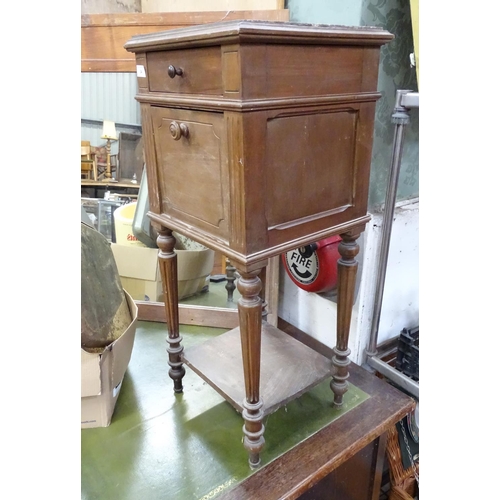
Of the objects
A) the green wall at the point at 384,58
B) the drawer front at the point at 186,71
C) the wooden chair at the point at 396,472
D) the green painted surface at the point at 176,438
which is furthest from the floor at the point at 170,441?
the drawer front at the point at 186,71

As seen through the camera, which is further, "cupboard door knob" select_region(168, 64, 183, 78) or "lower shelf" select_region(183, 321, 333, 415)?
"lower shelf" select_region(183, 321, 333, 415)

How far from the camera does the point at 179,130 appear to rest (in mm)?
863

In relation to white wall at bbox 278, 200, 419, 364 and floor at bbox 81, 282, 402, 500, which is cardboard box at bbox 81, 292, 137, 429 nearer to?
floor at bbox 81, 282, 402, 500

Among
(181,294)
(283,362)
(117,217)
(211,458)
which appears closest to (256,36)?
(283,362)

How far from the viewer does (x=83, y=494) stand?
96cm

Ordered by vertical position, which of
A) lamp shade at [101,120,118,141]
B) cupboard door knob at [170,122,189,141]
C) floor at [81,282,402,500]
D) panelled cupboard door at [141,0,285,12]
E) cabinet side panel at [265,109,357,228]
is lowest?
floor at [81,282,402,500]

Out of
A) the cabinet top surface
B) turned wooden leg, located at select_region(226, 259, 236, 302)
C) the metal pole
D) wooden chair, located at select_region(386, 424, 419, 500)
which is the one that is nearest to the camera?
the cabinet top surface

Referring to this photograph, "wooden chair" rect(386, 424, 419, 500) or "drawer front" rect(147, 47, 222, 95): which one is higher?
"drawer front" rect(147, 47, 222, 95)

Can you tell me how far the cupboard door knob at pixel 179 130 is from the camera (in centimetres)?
86

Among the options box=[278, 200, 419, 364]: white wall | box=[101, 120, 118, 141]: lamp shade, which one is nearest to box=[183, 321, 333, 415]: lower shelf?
box=[278, 200, 419, 364]: white wall

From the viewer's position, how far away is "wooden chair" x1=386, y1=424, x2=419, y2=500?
1439mm

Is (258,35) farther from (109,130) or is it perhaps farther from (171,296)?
(109,130)

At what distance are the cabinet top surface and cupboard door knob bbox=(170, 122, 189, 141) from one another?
14cm

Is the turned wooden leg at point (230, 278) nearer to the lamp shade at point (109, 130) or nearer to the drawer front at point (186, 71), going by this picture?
the drawer front at point (186, 71)
